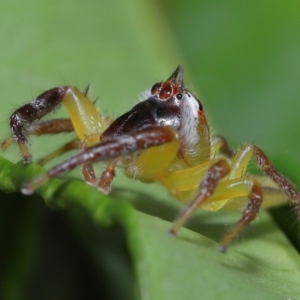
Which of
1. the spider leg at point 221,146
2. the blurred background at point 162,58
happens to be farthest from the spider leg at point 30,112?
the spider leg at point 221,146

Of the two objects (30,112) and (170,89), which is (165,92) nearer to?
(170,89)

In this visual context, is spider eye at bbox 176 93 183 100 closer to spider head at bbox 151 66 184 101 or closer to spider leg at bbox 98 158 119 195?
spider head at bbox 151 66 184 101

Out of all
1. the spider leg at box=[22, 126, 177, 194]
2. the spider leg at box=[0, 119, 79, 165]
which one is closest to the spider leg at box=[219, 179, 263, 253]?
the spider leg at box=[22, 126, 177, 194]

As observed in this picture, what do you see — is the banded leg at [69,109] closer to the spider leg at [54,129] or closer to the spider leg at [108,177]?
the spider leg at [54,129]

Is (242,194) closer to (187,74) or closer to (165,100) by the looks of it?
(165,100)

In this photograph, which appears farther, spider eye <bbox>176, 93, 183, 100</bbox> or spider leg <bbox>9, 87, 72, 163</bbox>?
spider eye <bbox>176, 93, 183, 100</bbox>

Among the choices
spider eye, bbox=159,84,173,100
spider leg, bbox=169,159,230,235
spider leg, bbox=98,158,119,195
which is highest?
spider eye, bbox=159,84,173,100

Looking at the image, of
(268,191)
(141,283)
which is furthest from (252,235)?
(141,283)
